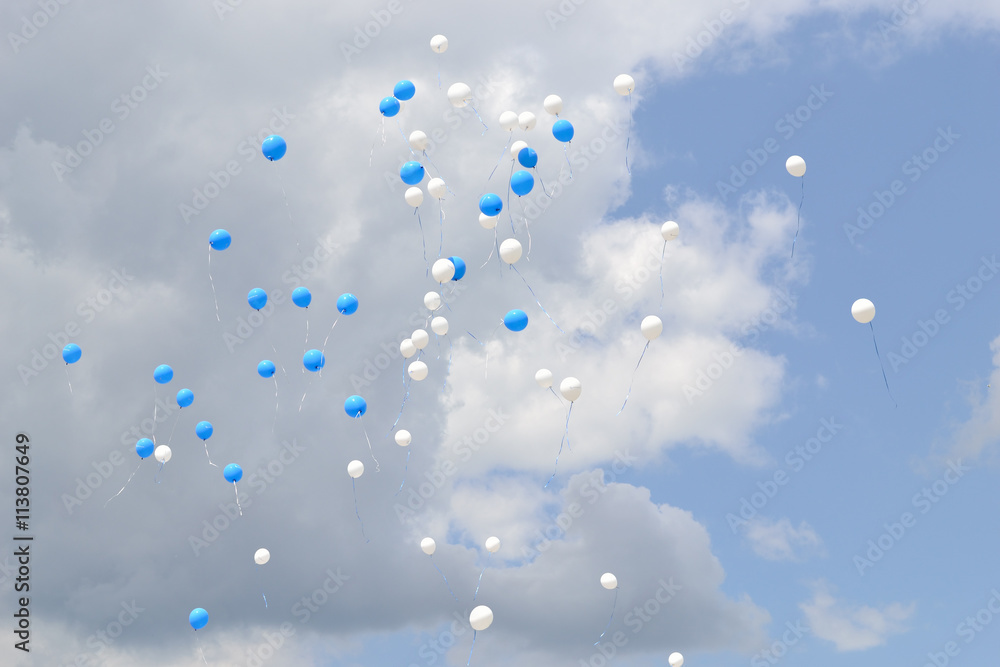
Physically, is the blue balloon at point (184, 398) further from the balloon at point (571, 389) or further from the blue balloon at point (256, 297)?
the balloon at point (571, 389)

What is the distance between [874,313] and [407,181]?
27.7ft

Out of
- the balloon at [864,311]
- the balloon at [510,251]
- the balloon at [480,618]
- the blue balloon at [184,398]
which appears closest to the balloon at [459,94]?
the balloon at [510,251]

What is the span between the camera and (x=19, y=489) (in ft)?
61.0

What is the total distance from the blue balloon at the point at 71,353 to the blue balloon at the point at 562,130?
34.7ft

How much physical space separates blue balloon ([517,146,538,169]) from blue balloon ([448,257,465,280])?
79.6 inches

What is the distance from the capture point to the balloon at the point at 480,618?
1614cm

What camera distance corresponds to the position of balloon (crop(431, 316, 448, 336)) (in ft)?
55.9

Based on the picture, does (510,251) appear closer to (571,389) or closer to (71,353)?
(571,389)

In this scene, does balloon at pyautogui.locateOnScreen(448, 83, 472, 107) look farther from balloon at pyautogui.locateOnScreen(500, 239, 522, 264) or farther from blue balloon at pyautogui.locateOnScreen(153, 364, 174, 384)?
blue balloon at pyautogui.locateOnScreen(153, 364, 174, 384)

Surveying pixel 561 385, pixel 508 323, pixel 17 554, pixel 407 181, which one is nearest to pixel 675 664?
pixel 561 385

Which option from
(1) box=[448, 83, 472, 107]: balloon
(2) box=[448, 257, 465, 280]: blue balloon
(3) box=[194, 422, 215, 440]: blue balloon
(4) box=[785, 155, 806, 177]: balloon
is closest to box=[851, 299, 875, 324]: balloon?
(4) box=[785, 155, 806, 177]: balloon

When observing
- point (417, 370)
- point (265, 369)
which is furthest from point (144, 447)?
point (417, 370)

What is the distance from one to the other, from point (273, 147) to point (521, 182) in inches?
186

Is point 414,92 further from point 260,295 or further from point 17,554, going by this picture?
point 17,554
